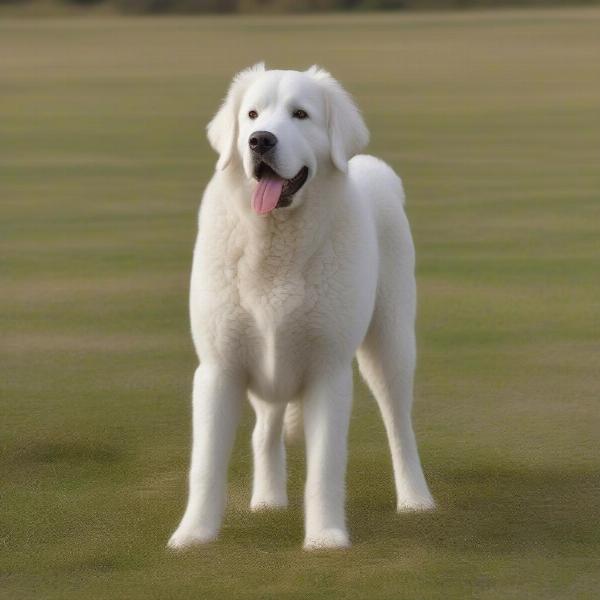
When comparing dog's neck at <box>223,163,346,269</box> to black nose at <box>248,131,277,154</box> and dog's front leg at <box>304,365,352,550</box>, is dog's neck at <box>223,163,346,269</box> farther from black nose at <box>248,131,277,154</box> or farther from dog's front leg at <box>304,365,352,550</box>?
dog's front leg at <box>304,365,352,550</box>

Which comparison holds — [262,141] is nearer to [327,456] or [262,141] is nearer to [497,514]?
[327,456]

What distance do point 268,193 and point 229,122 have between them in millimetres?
375

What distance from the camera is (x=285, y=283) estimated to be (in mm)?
6027

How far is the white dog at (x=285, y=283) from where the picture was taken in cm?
596

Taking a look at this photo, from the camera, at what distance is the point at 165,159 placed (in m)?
21.8

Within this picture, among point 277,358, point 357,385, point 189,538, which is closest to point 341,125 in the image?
point 277,358

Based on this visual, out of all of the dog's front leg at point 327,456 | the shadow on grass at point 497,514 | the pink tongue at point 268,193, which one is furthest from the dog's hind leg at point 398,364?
the pink tongue at point 268,193

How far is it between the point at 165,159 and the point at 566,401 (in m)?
13.6

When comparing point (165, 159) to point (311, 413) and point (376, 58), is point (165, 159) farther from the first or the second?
point (376, 58)

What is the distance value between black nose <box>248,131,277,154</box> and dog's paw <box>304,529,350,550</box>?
1.43 meters

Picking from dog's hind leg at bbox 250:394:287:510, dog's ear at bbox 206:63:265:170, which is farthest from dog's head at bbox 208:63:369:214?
dog's hind leg at bbox 250:394:287:510

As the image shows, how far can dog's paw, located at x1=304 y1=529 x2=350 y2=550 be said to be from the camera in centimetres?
609

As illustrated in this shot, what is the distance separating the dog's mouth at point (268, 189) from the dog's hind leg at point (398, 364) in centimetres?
86

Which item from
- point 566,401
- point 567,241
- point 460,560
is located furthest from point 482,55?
point 460,560
